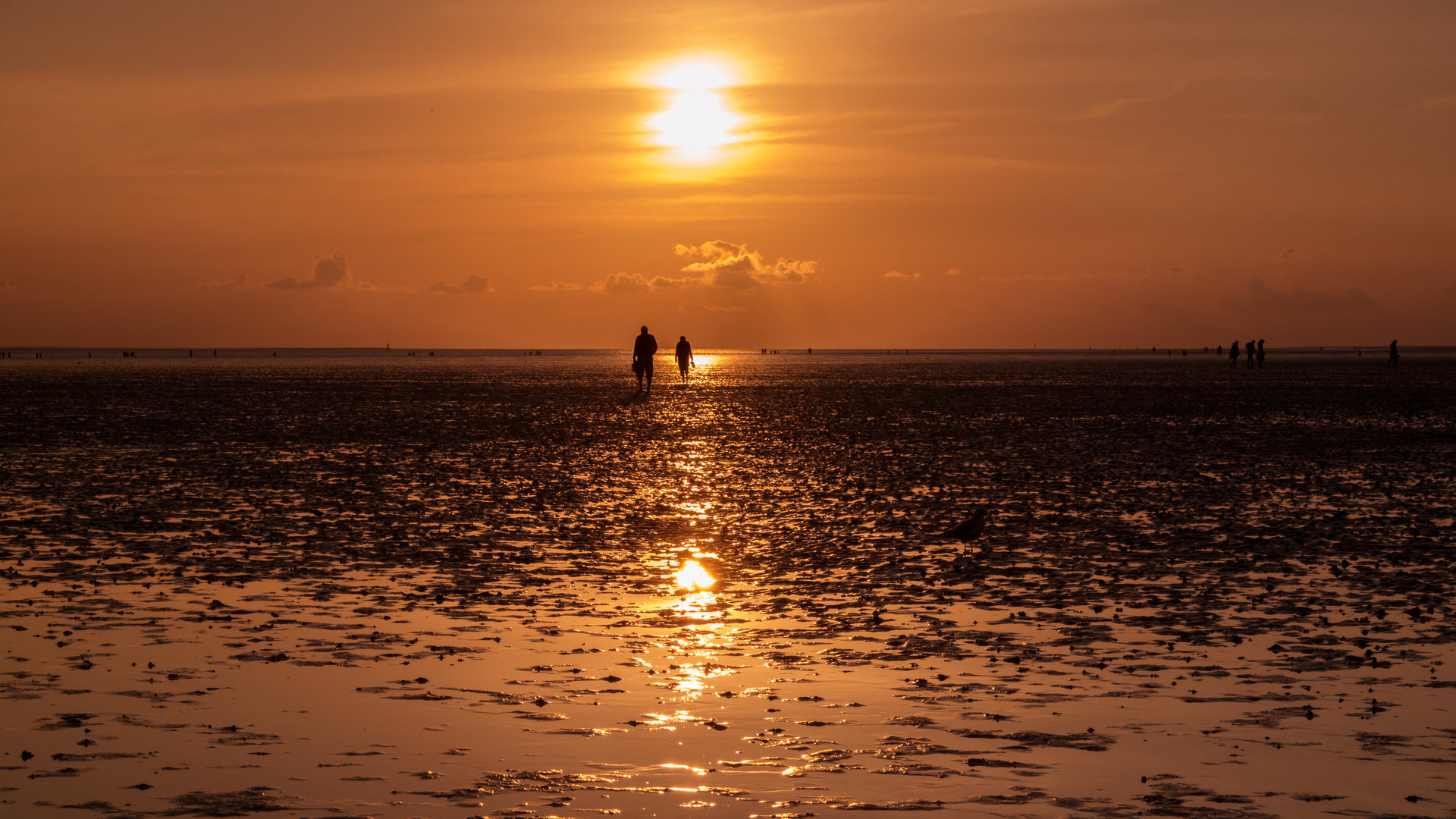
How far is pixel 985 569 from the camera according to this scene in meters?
14.0

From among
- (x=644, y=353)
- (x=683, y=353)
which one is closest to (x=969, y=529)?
(x=644, y=353)

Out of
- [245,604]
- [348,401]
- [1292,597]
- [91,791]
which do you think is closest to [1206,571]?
[1292,597]

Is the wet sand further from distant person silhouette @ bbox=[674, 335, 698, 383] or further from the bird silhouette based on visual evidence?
distant person silhouette @ bbox=[674, 335, 698, 383]

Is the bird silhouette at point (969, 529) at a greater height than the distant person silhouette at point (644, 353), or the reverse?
A: the distant person silhouette at point (644, 353)

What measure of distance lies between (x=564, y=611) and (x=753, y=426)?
2575 cm

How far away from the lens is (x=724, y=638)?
1062 centimetres

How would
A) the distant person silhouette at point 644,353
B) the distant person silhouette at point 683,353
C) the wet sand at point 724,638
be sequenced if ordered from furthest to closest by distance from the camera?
the distant person silhouette at point 683,353 → the distant person silhouette at point 644,353 → the wet sand at point 724,638

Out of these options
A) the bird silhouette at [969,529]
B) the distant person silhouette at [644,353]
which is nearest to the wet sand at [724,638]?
the bird silhouette at [969,529]

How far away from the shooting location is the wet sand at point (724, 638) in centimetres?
700

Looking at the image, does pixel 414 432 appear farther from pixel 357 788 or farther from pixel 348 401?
pixel 357 788

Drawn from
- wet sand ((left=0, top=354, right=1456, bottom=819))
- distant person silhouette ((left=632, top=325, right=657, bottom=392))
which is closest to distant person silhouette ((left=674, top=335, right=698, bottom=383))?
distant person silhouette ((left=632, top=325, right=657, bottom=392))

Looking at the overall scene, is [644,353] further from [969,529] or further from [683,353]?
[969,529]

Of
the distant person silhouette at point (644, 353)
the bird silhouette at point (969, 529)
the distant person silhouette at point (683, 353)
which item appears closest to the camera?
the bird silhouette at point (969, 529)

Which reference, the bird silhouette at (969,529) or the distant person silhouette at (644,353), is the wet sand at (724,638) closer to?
the bird silhouette at (969,529)
